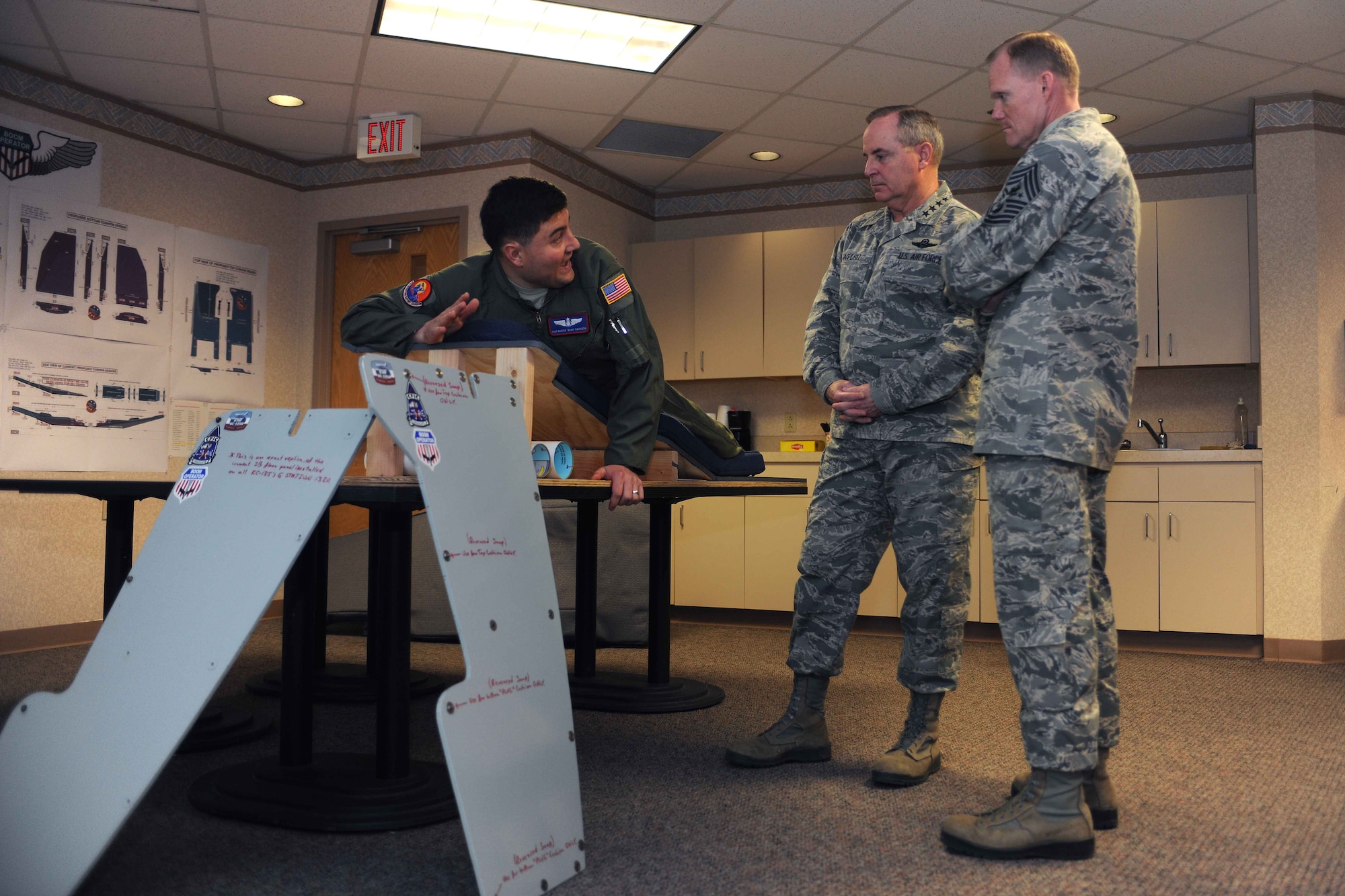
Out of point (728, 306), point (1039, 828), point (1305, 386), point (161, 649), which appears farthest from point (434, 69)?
point (1305, 386)

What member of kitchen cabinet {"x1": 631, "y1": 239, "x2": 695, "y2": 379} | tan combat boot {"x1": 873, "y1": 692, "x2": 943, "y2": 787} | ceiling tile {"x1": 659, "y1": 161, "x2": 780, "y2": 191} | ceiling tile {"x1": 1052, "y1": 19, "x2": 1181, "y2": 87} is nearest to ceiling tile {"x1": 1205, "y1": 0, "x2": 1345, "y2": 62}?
ceiling tile {"x1": 1052, "y1": 19, "x2": 1181, "y2": 87}

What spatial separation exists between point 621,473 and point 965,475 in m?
0.73

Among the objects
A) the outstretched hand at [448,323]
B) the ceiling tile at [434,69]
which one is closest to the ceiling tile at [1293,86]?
the ceiling tile at [434,69]

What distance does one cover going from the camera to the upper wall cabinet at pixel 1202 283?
4.47 metres

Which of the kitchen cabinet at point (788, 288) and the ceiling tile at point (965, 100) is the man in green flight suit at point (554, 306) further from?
the kitchen cabinet at point (788, 288)

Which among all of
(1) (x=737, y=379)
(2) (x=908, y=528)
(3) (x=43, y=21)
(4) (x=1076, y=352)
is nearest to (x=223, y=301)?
(3) (x=43, y=21)

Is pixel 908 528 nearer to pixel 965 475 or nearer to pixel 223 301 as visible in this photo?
pixel 965 475

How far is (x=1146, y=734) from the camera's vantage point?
2570 millimetres

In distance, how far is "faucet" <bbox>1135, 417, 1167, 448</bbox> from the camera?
4.70m

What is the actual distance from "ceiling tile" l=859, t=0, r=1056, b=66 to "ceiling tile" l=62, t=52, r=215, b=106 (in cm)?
273

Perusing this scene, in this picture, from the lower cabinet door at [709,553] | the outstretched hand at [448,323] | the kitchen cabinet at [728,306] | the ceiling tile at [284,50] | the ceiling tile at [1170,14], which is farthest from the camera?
the kitchen cabinet at [728,306]

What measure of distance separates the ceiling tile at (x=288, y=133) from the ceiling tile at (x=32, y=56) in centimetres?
71

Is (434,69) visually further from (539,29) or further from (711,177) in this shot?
(711,177)

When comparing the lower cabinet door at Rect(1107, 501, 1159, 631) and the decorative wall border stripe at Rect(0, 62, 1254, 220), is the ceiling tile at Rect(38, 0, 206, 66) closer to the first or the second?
the decorative wall border stripe at Rect(0, 62, 1254, 220)
